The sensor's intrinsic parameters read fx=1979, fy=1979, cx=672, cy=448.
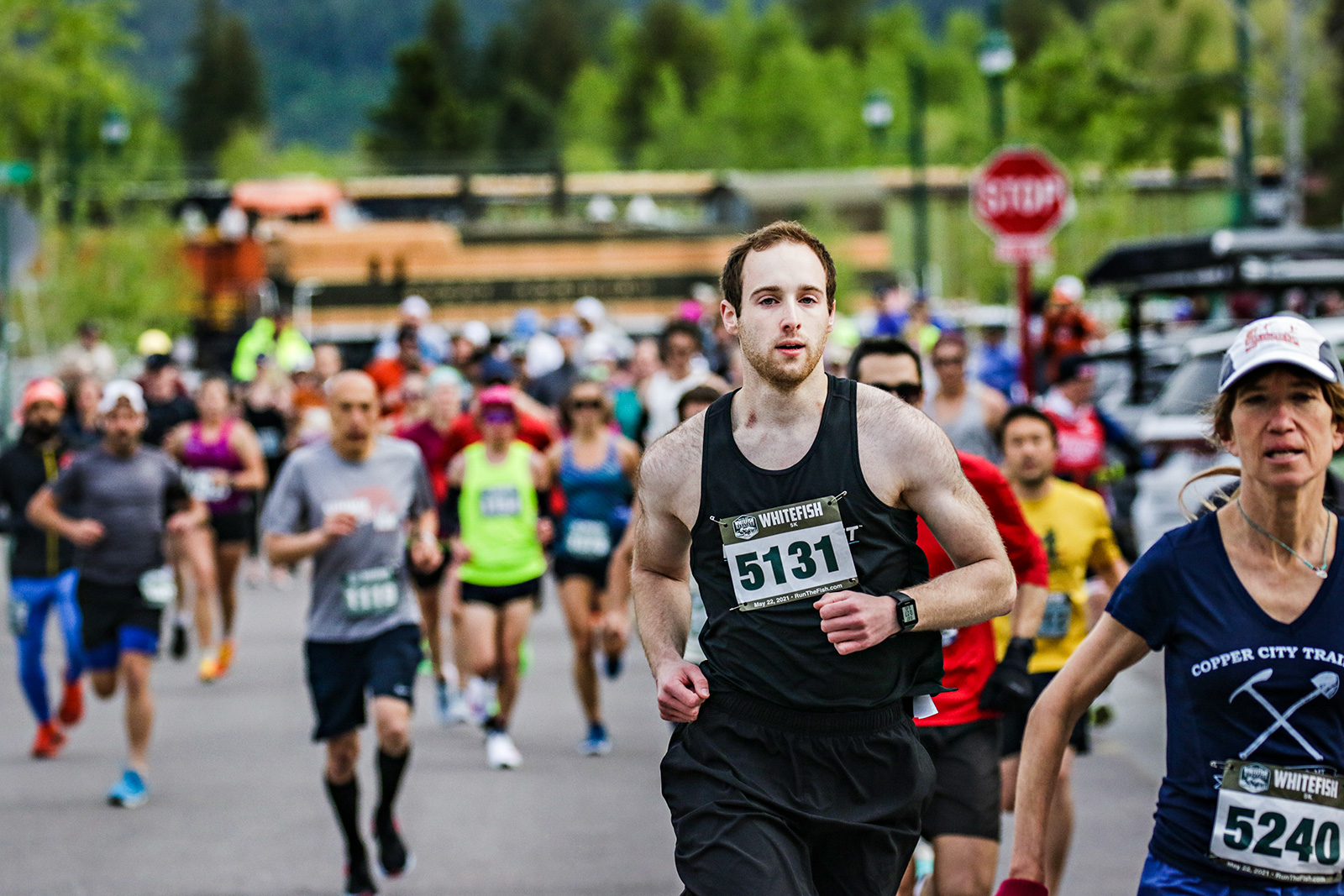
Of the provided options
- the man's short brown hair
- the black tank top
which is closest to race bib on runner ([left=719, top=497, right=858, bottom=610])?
the black tank top

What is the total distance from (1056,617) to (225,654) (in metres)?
7.90

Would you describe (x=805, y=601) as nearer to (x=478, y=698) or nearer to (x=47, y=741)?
(x=478, y=698)

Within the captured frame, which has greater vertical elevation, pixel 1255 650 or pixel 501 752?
pixel 1255 650

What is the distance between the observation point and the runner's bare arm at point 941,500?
4.07 meters

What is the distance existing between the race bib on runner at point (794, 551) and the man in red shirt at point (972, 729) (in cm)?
143

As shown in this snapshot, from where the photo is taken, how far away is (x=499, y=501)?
34.8ft

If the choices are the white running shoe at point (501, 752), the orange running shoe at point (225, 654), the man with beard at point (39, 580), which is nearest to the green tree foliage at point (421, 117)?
the orange running shoe at point (225, 654)

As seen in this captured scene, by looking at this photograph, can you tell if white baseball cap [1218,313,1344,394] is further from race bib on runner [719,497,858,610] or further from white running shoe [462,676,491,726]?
white running shoe [462,676,491,726]

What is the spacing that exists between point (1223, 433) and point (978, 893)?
2047 mm

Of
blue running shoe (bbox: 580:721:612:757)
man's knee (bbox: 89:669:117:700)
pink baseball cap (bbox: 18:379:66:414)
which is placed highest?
pink baseball cap (bbox: 18:379:66:414)

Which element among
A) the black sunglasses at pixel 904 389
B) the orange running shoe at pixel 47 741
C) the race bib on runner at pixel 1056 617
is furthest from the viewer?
the orange running shoe at pixel 47 741

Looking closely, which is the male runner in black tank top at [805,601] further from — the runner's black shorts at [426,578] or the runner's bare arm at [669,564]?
the runner's black shorts at [426,578]

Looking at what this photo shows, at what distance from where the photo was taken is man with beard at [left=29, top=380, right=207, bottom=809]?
9883 mm

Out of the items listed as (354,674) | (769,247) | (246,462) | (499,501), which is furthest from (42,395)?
(769,247)
